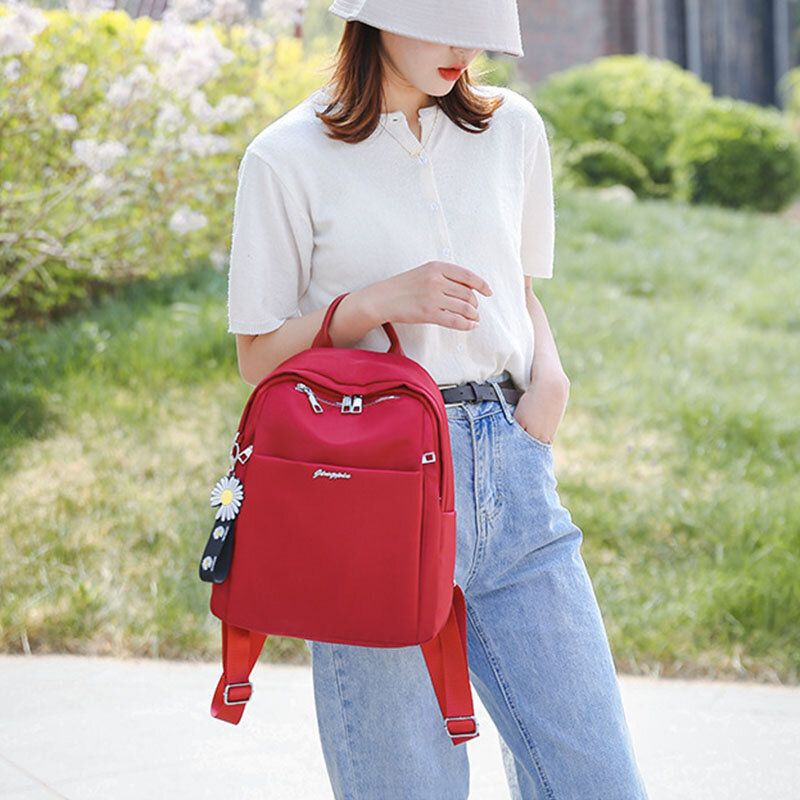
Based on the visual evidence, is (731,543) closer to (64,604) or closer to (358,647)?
(64,604)

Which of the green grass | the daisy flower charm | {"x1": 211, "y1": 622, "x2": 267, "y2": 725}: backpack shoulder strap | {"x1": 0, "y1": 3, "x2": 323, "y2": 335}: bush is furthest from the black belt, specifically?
{"x1": 0, "y1": 3, "x2": 323, "y2": 335}: bush

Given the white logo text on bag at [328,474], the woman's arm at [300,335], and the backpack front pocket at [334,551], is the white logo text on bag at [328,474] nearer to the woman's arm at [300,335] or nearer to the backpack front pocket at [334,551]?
the backpack front pocket at [334,551]

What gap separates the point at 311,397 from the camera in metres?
2.04

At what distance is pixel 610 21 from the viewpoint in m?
16.2

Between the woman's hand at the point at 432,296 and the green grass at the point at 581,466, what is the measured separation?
2548 mm

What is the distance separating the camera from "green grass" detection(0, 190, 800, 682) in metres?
4.48

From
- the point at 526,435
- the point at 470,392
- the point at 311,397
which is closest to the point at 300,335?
the point at 311,397

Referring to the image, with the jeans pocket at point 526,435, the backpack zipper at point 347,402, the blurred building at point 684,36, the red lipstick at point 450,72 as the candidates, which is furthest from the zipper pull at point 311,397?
the blurred building at point 684,36

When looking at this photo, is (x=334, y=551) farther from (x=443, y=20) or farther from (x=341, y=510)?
(x=443, y=20)

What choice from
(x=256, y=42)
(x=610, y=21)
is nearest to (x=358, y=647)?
(x=256, y=42)

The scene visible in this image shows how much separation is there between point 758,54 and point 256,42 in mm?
13668

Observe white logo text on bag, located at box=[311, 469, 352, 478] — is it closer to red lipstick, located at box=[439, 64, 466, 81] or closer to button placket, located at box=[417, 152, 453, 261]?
button placket, located at box=[417, 152, 453, 261]

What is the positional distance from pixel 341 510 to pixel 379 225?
1.42ft

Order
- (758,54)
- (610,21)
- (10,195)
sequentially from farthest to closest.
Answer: (758,54) → (610,21) → (10,195)
